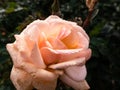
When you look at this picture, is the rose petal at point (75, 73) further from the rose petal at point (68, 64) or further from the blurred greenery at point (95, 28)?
the blurred greenery at point (95, 28)

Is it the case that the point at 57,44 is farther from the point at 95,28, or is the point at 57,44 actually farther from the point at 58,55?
the point at 95,28

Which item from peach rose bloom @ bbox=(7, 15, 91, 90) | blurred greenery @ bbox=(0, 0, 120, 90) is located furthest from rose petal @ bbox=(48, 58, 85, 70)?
blurred greenery @ bbox=(0, 0, 120, 90)

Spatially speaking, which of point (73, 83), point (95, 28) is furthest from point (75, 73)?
point (95, 28)

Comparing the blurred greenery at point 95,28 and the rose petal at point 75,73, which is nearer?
the rose petal at point 75,73

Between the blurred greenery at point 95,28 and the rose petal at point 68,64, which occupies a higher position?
the rose petal at point 68,64

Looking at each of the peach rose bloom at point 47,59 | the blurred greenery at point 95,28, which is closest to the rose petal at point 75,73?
the peach rose bloom at point 47,59

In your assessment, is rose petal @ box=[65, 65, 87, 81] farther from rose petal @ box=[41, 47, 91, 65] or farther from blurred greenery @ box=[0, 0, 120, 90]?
blurred greenery @ box=[0, 0, 120, 90]
